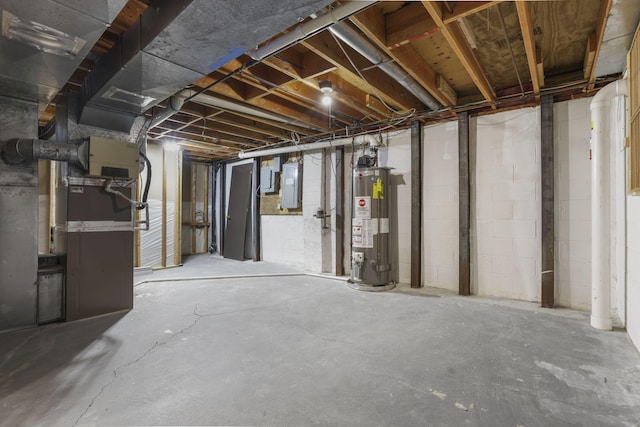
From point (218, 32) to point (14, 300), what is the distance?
2.86 m

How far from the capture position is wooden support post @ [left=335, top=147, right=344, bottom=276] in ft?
15.2

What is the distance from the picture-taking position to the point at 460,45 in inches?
88.9

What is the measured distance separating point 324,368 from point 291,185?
3.85m

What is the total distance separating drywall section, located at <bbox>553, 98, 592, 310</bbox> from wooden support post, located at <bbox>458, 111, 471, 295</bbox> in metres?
0.84

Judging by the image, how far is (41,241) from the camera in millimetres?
4938

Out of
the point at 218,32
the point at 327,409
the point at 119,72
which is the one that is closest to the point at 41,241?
the point at 119,72

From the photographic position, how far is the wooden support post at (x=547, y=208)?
307 cm

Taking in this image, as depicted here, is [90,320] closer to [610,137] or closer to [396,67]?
[396,67]

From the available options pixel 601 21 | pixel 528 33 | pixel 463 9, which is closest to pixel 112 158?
pixel 463 9

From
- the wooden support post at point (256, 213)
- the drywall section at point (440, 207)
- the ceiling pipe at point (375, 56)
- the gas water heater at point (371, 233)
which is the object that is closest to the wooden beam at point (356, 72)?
the ceiling pipe at point (375, 56)

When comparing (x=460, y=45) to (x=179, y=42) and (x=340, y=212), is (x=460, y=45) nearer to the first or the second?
(x=179, y=42)

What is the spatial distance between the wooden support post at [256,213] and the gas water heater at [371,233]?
9.12 feet

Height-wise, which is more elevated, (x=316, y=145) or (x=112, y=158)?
(x=316, y=145)

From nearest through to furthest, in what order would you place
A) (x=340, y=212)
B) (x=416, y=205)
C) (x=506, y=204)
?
(x=506, y=204), (x=416, y=205), (x=340, y=212)
